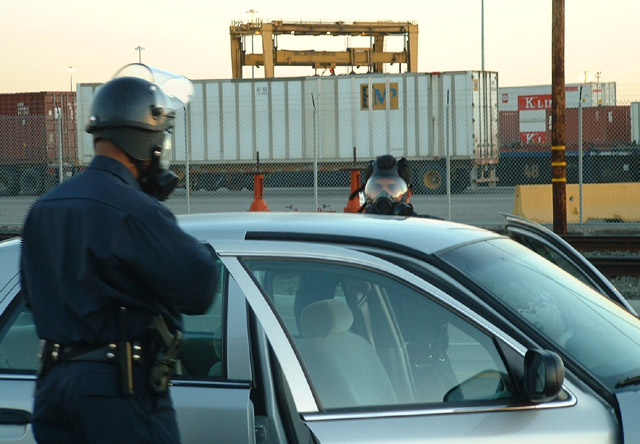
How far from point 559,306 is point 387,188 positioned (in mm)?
2976

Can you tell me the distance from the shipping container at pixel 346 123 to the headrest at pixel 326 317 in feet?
79.6

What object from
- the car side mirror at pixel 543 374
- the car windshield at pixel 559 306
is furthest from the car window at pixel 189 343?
the car side mirror at pixel 543 374

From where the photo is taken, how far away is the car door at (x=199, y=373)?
281 cm

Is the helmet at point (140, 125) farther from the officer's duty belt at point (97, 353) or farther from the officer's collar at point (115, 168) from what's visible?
the officer's duty belt at point (97, 353)

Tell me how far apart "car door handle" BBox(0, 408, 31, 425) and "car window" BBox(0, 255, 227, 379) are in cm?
16

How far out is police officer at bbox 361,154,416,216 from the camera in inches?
234

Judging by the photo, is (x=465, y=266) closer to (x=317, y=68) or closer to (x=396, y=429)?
(x=396, y=429)

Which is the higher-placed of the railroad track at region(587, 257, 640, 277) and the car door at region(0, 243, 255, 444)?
the car door at region(0, 243, 255, 444)

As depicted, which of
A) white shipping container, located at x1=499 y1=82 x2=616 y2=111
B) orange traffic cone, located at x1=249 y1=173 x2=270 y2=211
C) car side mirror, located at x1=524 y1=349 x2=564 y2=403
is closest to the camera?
car side mirror, located at x1=524 y1=349 x2=564 y2=403

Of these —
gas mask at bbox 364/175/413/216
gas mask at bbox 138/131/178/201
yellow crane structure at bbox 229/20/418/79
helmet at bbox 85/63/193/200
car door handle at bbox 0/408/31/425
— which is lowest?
car door handle at bbox 0/408/31/425

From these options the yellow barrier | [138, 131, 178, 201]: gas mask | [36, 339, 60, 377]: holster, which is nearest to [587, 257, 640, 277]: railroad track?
the yellow barrier

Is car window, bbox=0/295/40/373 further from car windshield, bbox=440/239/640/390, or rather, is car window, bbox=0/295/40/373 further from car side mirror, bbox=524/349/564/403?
car side mirror, bbox=524/349/564/403

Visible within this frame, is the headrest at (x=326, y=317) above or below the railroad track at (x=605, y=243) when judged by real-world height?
above

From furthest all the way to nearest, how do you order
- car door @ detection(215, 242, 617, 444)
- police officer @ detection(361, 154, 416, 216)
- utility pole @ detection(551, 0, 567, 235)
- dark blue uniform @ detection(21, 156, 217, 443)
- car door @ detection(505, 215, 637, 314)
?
utility pole @ detection(551, 0, 567, 235), police officer @ detection(361, 154, 416, 216), car door @ detection(505, 215, 637, 314), car door @ detection(215, 242, 617, 444), dark blue uniform @ detection(21, 156, 217, 443)
